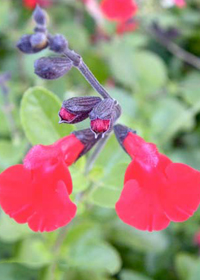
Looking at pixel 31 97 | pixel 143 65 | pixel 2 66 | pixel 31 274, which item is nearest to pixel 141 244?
pixel 31 274

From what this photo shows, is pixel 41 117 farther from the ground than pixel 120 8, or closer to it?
farther from the ground

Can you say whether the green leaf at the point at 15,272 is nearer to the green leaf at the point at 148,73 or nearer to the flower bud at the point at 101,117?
the flower bud at the point at 101,117

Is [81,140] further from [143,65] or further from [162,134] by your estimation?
[143,65]

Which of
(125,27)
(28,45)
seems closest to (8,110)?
(28,45)

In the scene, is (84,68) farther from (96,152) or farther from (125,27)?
(125,27)

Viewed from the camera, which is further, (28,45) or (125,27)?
(125,27)

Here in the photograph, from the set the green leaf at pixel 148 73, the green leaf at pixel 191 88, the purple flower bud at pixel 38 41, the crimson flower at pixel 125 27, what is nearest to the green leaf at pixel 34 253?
the purple flower bud at pixel 38 41

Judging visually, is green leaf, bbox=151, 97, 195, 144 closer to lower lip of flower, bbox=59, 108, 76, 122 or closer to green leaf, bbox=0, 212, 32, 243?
green leaf, bbox=0, 212, 32, 243
